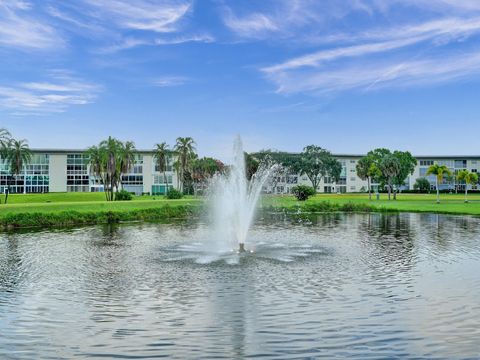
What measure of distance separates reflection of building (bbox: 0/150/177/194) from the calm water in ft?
374

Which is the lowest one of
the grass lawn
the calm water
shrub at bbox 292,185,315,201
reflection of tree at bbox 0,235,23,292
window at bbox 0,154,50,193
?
the calm water

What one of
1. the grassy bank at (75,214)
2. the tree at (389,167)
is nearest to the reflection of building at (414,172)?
the tree at (389,167)

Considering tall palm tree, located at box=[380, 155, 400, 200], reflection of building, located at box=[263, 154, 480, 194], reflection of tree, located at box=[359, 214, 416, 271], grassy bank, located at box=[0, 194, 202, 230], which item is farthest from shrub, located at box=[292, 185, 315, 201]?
reflection of building, located at box=[263, 154, 480, 194]

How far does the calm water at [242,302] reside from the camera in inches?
468

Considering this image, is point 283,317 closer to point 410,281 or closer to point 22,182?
point 410,281

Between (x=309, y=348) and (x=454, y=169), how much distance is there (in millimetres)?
168455

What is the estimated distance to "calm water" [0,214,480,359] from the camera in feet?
39.0

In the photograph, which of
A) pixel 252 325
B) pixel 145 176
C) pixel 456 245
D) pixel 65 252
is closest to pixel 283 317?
pixel 252 325

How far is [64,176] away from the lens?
13938 cm

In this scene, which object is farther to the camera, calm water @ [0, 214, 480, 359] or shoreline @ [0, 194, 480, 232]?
shoreline @ [0, 194, 480, 232]

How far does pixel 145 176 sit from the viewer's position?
470 ft

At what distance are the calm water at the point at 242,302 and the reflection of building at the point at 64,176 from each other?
11385 centimetres

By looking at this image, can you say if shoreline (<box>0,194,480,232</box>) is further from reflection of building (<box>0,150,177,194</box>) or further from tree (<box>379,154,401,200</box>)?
reflection of building (<box>0,150,177,194</box>)

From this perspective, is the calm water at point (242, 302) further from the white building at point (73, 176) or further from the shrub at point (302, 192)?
the white building at point (73, 176)
